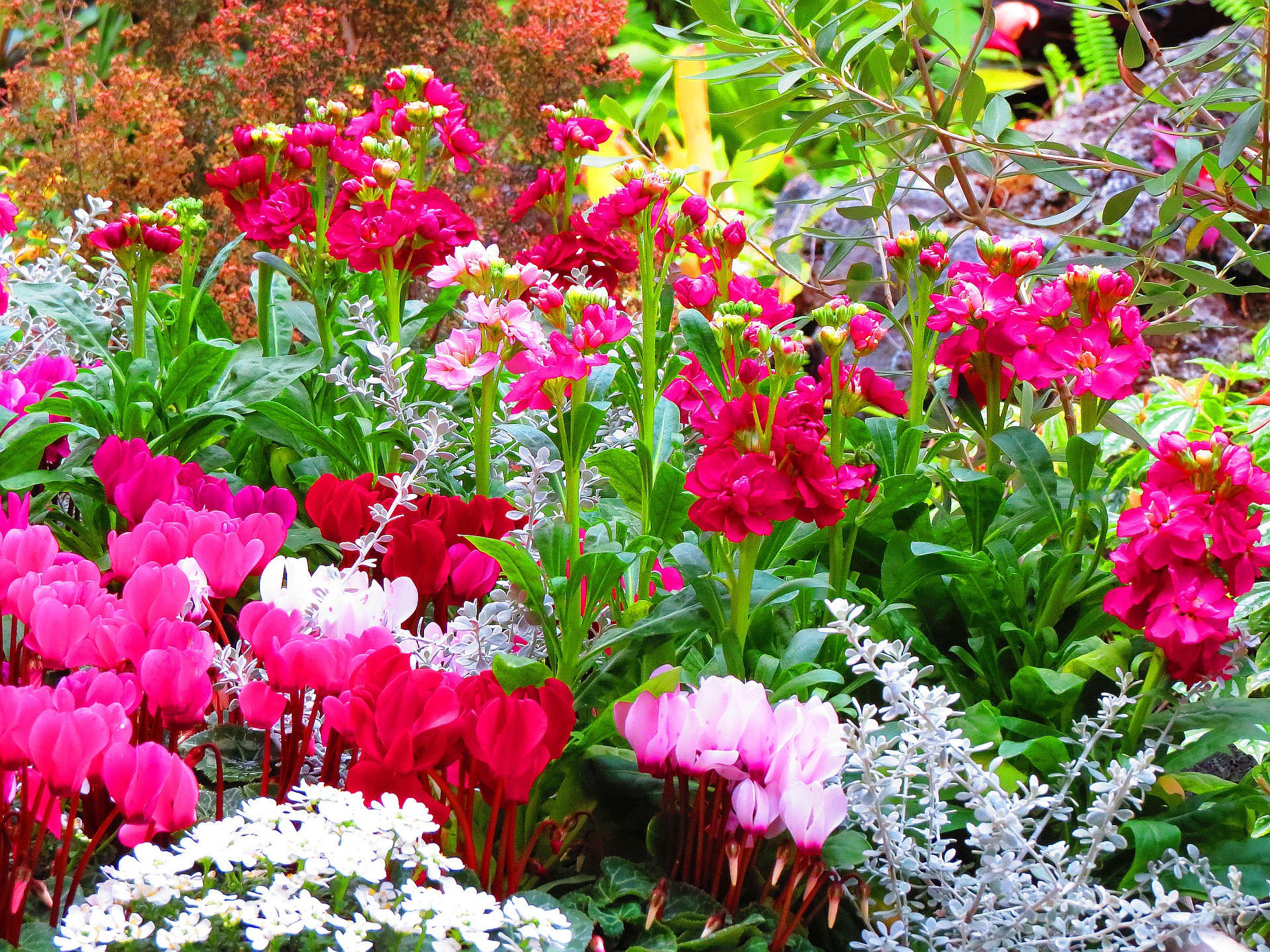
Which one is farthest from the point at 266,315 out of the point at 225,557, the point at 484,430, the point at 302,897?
the point at 302,897

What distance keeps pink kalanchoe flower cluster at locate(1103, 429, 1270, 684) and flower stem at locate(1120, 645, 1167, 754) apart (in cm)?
5

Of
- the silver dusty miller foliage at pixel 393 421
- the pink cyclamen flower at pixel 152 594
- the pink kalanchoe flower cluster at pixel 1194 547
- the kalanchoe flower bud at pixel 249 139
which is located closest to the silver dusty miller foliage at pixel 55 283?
the kalanchoe flower bud at pixel 249 139

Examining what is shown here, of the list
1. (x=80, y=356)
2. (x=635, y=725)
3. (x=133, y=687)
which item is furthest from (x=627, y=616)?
(x=80, y=356)

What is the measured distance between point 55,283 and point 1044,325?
1.56m

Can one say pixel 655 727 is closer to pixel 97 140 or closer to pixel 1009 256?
pixel 1009 256

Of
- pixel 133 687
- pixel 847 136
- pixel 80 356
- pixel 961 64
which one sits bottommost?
pixel 80 356

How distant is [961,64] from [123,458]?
1.15 metres

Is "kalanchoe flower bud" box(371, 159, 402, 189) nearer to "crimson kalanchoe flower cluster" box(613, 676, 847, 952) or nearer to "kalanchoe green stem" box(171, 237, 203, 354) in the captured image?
"kalanchoe green stem" box(171, 237, 203, 354)

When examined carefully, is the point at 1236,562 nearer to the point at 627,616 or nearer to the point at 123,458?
the point at 627,616

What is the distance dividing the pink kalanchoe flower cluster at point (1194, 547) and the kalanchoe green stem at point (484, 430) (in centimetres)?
70


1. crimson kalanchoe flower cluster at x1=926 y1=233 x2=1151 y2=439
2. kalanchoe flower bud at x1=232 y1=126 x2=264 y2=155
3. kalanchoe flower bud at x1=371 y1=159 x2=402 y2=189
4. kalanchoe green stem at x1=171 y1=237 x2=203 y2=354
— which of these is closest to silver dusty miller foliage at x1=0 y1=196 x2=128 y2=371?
kalanchoe green stem at x1=171 y1=237 x2=203 y2=354

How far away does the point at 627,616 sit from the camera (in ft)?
3.86

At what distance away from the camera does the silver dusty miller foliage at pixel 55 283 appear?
6.01 ft

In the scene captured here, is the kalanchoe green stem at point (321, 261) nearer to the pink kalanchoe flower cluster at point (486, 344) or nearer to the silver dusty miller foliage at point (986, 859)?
the pink kalanchoe flower cluster at point (486, 344)
